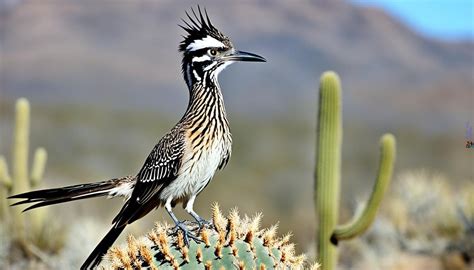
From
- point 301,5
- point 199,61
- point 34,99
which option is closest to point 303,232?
point 199,61

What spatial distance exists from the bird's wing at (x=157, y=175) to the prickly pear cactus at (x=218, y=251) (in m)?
1.21

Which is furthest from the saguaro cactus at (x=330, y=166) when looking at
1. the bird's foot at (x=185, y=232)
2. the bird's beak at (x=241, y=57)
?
the bird's foot at (x=185, y=232)

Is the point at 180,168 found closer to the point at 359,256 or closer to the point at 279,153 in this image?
the point at 359,256

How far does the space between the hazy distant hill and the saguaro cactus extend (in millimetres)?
78307

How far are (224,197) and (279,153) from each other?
110 feet

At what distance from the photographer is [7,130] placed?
5541 centimetres

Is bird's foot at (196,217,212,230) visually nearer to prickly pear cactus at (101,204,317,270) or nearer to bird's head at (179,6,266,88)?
prickly pear cactus at (101,204,317,270)

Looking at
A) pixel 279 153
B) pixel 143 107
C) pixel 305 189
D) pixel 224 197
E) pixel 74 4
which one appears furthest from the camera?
pixel 74 4

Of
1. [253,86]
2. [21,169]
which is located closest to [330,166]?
[21,169]

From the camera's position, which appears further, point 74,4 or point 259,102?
point 74,4

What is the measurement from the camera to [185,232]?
4.36 metres

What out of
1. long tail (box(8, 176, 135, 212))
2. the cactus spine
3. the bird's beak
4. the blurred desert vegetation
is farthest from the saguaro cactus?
the blurred desert vegetation

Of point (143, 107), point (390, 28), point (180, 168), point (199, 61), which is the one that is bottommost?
point (180, 168)

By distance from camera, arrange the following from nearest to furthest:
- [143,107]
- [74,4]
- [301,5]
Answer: [143,107] < [74,4] < [301,5]
